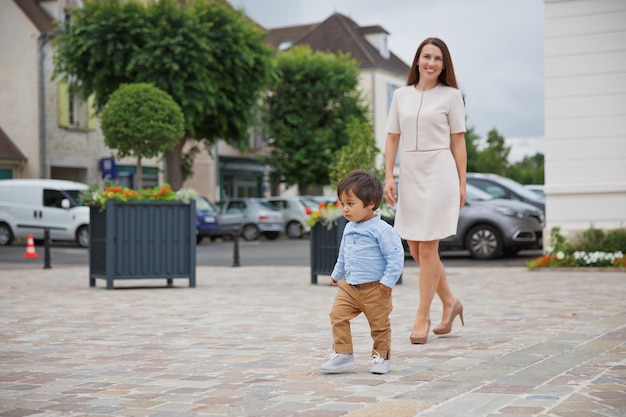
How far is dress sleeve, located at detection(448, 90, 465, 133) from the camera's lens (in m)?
7.12

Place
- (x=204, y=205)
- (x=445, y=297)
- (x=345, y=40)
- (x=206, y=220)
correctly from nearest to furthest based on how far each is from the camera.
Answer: (x=445, y=297)
(x=204, y=205)
(x=206, y=220)
(x=345, y=40)

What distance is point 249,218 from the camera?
36125 mm

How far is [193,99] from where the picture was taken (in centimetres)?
3259

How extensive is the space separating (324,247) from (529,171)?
7026cm

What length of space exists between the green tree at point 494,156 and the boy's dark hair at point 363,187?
63.7 meters

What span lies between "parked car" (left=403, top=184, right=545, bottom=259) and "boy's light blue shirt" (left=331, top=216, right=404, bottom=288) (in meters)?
13.3

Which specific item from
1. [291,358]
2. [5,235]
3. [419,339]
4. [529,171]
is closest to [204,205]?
[5,235]

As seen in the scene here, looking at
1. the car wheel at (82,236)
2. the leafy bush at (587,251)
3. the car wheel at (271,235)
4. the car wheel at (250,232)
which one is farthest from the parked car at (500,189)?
the car wheel at (271,235)

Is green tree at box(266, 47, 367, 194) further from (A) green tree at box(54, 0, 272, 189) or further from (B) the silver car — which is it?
(B) the silver car

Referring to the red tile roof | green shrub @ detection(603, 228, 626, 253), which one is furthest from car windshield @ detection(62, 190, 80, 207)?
the red tile roof

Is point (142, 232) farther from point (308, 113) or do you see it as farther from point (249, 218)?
point (308, 113)

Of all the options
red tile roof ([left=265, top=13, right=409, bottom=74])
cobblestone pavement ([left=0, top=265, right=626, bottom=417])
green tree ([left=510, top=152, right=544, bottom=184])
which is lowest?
cobblestone pavement ([left=0, top=265, right=626, bottom=417])

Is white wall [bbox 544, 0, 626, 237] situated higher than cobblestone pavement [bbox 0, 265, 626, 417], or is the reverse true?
white wall [bbox 544, 0, 626, 237]

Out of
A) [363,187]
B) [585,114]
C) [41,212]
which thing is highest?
[585,114]
